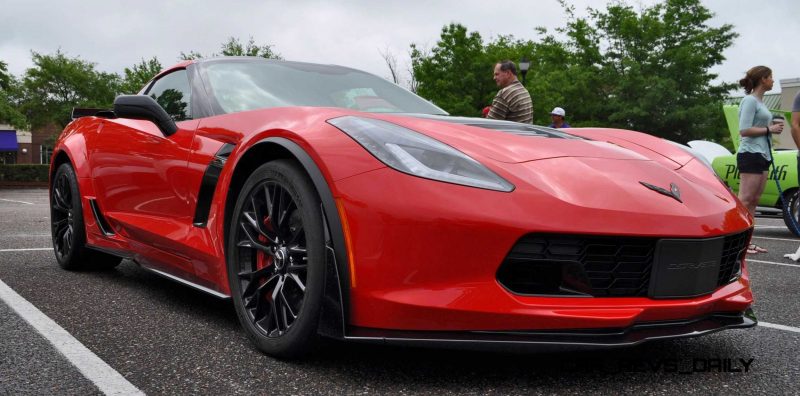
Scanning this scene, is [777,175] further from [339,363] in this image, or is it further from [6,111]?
[6,111]

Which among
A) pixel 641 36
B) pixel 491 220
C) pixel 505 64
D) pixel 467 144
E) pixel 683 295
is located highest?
pixel 641 36

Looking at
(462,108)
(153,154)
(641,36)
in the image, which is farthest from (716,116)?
(153,154)

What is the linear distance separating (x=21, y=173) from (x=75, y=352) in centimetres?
3818

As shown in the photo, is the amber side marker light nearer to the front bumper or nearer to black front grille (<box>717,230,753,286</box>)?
the front bumper

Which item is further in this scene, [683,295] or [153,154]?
[153,154]

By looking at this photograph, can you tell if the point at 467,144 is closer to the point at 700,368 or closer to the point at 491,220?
the point at 491,220

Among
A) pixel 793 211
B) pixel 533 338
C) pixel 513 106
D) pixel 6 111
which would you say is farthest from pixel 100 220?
pixel 6 111

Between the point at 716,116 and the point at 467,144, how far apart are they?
30284 millimetres

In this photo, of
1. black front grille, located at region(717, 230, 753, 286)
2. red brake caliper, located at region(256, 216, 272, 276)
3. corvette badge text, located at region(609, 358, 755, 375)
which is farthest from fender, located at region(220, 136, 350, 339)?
black front grille, located at region(717, 230, 753, 286)

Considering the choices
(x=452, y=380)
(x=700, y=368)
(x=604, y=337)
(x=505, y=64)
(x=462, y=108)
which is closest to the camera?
(x=604, y=337)

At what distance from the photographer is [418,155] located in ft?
7.77

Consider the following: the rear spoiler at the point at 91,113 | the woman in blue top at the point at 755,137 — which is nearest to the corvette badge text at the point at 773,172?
the woman in blue top at the point at 755,137

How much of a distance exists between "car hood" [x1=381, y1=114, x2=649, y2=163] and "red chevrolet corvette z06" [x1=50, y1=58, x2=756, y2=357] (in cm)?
1

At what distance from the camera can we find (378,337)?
2.26 meters
